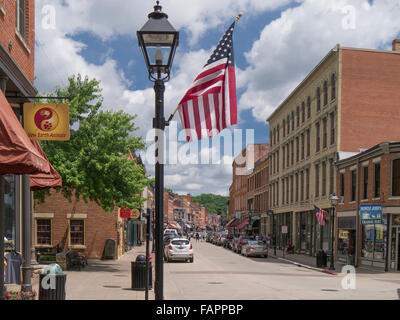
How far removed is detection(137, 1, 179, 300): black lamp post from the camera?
24.2ft

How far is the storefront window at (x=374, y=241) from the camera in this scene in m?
29.1

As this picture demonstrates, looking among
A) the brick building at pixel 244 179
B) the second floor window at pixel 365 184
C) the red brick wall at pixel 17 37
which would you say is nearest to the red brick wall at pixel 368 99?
the second floor window at pixel 365 184

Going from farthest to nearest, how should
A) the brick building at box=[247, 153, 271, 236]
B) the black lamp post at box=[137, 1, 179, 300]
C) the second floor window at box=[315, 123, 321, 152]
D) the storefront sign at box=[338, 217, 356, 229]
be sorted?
the brick building at box=[247, 153, 271, 236] < the second floor window at box=[315, 123, 321, 152] < the storefront sign at box=[338, 217, 356, 229] < the black lamp post at box=[137, 1, 179, 300]

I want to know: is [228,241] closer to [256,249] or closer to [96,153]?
[256,249]

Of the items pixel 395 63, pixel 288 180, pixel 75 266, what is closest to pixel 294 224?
pixel 288 180

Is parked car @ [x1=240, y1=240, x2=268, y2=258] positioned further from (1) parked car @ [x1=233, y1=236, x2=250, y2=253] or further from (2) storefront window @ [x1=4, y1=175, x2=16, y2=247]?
(2) storefront window @ [x1=4, y1=175, x2=16, y2=247]

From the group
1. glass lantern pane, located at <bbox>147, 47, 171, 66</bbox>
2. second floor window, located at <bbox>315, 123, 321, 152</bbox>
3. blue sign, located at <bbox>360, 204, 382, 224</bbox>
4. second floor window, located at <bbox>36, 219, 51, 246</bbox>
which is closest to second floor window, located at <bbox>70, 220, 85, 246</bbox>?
second floor window, located at <bbox>36, 219, 51, 246</bbox>

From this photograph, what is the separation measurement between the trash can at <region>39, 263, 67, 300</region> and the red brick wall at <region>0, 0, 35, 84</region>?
549 cm

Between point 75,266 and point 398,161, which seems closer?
point 75,266

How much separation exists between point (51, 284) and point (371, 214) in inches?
857

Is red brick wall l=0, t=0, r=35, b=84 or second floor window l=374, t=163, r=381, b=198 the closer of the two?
red brick wall l=0, t=0, r=35, b=84

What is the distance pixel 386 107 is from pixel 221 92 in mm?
31640
